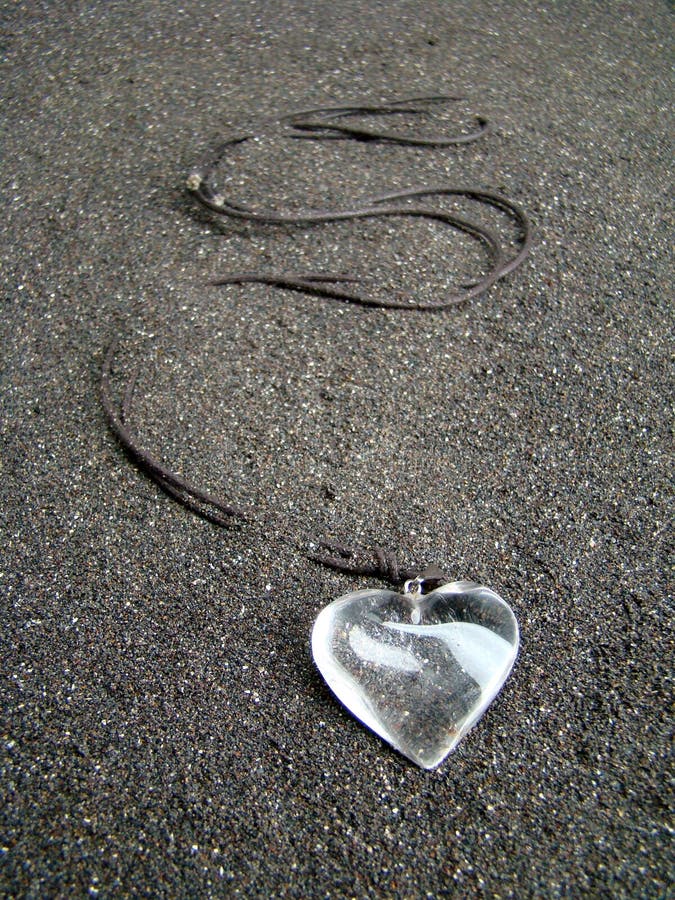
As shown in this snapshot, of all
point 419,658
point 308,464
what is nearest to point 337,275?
point 308,464

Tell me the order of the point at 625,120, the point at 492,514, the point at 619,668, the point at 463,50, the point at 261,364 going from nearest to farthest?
1. the point at 619,668
2. the point at 492,514
3. the point at 261,364
4. the point at 625,120
5. the point at 463,50

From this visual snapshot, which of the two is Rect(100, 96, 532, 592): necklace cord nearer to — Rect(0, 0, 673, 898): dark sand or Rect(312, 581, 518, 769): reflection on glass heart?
Rect(0, 0, 673, 898): dark sand

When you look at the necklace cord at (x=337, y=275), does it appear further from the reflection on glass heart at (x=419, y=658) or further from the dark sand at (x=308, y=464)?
the reflection on glass heart at (x=419, y=658)

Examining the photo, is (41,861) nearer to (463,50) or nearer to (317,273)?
(317,273)

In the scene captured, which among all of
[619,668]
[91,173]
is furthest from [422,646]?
[91,173]

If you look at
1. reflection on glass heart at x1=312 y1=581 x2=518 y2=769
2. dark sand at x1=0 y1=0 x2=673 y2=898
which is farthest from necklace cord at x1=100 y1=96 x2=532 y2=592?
reflection on glass heart at x1=312 y1=581 x2=518 y2=769

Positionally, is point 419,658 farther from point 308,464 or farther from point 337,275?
point 337,275
